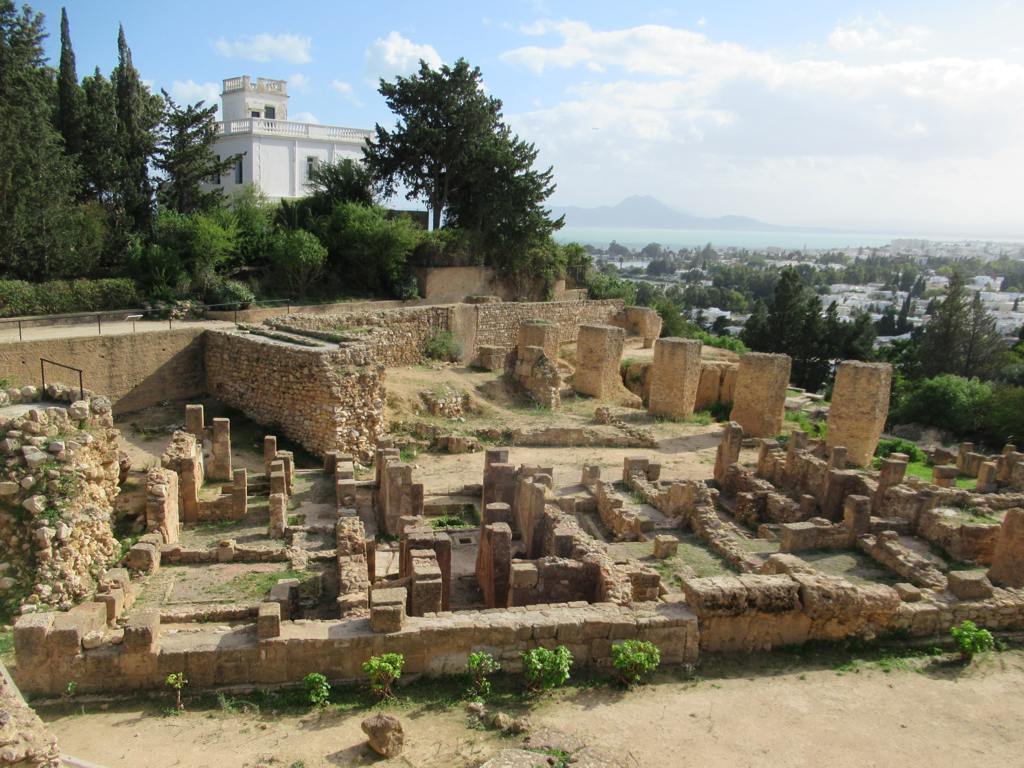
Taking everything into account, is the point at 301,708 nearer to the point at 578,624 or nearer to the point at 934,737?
the point at 578,624

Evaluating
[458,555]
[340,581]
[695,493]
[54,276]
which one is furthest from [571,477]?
[54,276]

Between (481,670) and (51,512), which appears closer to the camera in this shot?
(481,670)

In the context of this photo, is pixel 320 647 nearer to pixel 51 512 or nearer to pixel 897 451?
pixel 51 512

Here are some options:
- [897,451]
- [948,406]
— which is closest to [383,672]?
[897,451]

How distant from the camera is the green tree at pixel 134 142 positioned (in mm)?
28344

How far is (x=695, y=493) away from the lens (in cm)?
1606

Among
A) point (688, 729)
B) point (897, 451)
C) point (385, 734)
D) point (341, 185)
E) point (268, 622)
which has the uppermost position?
point (341, 185)

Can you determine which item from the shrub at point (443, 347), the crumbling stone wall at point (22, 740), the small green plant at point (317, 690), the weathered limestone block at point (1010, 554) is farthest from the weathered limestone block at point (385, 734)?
the shrub at point (443, 347)

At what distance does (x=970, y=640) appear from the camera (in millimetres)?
8891

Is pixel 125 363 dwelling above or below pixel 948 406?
above

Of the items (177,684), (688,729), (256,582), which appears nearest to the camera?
(688,729)

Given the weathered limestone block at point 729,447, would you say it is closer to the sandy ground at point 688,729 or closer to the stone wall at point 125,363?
the sandy ground at point 688,729

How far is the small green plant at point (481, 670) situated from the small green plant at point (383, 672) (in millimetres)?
789

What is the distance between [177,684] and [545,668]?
12.8 ft
